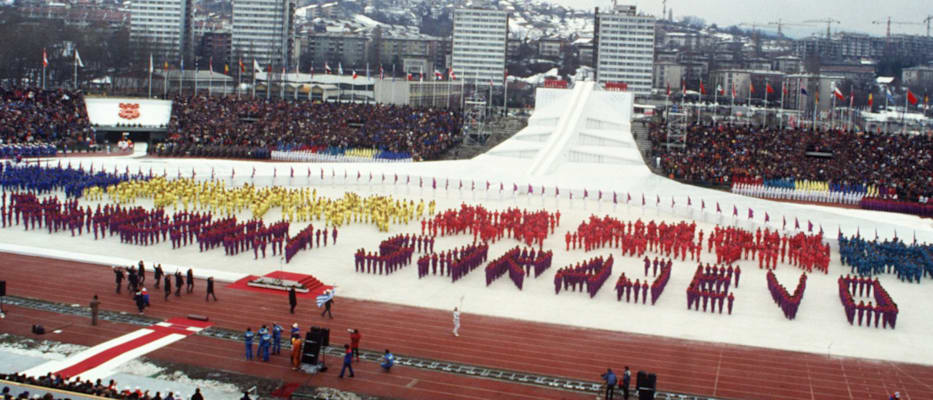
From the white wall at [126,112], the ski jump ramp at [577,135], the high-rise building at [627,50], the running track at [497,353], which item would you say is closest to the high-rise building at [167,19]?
the high-rise building at [627,50]

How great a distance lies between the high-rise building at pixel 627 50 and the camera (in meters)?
108

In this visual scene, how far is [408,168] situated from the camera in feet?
133

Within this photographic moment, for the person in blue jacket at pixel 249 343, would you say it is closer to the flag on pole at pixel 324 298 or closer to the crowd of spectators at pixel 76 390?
the crowd of spectators at pixel 76 390

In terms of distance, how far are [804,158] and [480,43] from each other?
70730mm

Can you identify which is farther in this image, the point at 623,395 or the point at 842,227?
the point at 842,227

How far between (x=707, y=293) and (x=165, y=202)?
1901cm

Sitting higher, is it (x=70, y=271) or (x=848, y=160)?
(x=848, y=160)

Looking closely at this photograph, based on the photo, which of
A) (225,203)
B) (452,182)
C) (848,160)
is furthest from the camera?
(848,160)

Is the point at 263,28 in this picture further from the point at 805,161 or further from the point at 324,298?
the point at 324,298

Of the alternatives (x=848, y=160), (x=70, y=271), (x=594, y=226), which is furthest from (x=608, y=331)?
(x=848, y=160)

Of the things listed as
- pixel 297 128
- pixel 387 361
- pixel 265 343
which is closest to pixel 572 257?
pixel 387 361

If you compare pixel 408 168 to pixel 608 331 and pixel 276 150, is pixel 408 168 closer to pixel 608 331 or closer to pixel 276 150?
pixel 276 150

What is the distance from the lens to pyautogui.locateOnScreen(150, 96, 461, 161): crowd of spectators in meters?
47.7

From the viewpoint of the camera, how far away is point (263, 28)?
126m
